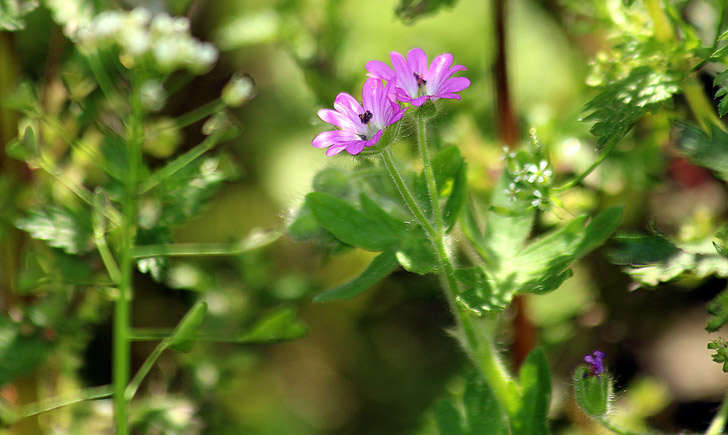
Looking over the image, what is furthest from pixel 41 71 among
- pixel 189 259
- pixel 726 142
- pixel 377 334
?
pixel 726 142

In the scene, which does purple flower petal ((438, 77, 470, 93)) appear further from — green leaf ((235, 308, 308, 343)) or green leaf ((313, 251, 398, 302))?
green leaf ((235, 308, 308, 343))

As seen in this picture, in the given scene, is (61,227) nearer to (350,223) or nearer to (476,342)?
(350,223)

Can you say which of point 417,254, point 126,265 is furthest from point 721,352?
point 126,265

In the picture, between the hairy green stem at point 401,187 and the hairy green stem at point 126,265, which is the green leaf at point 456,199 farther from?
the hairy green stem at point 126,265

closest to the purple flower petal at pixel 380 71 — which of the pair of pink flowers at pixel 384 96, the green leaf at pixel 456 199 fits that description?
the pair of pink flowers at pixel 384 96

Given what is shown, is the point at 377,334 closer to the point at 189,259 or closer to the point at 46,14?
the point at 189,259

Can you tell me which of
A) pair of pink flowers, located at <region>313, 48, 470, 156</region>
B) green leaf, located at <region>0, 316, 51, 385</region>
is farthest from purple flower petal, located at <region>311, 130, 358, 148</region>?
green leaf, located at <region>0, 316, 51, 385</region>

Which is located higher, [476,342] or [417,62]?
[417,62]
